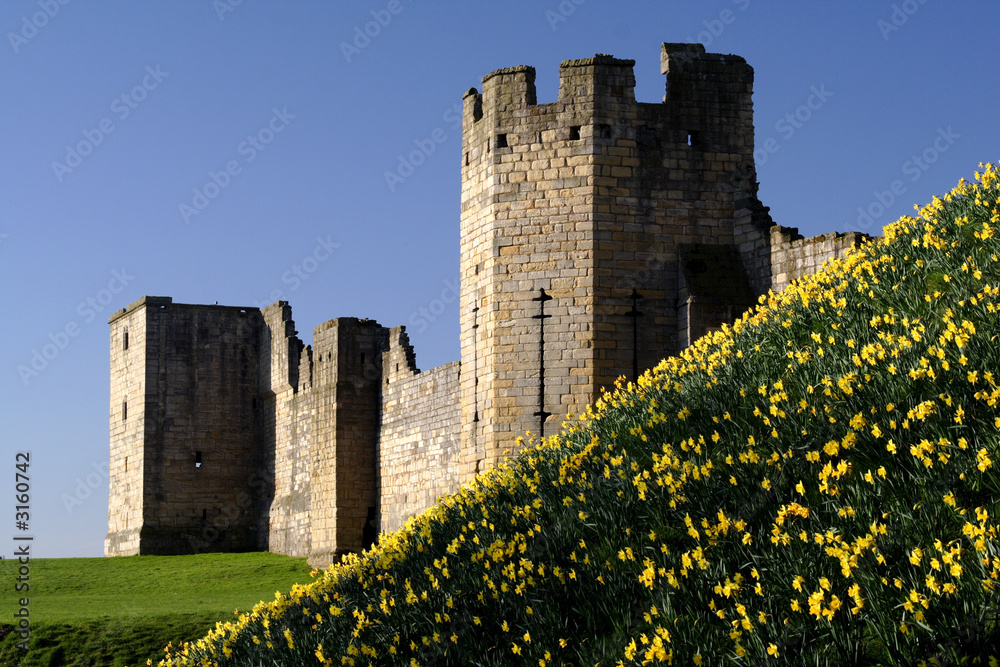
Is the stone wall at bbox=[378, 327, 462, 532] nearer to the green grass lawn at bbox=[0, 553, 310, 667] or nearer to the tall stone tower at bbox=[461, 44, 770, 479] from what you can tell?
the green grass lawn at bbox=[0, 553, 310, 667]

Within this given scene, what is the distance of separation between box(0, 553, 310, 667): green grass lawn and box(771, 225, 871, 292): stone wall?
8.18m

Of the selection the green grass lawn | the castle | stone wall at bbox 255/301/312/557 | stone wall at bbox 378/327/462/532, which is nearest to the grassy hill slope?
the castle

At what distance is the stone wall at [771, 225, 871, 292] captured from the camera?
12.3 m

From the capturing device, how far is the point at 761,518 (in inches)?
268

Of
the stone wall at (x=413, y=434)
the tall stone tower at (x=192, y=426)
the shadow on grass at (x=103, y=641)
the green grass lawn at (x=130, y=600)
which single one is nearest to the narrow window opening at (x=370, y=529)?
the stone wall at (x=413, y=434)

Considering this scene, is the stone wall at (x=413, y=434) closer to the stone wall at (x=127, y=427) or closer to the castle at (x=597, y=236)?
the castle at (x=597, y=236)

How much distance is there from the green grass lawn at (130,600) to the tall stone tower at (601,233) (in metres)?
5.17

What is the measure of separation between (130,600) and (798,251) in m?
13.0

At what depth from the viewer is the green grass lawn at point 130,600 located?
15492mm

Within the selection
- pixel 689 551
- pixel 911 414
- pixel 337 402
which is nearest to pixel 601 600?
pixel 689 551

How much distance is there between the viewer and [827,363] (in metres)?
7.85

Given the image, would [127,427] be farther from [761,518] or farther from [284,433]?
[761,518]

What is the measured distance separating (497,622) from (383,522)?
16.0m

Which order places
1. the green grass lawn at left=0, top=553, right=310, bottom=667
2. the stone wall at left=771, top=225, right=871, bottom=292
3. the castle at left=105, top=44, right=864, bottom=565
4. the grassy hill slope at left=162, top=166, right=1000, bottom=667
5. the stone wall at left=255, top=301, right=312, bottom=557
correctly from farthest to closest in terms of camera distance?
the stone wall at left=255, top=301, right=312, bottom=557, the green grass lawn at left=0, top=553, right=310, bottom=667, the castle at left=105, top=44, right=864, bottom=565, the stone wall at left=771, top=225, right=871, bottom=292, the grassy hill slope at left=162, top=166, right=1000, bottom=667
